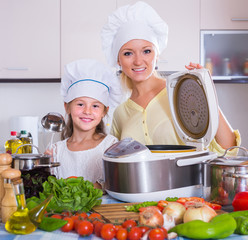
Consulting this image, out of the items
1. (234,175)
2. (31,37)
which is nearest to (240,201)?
(234,175)

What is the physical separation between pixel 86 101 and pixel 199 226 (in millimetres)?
829

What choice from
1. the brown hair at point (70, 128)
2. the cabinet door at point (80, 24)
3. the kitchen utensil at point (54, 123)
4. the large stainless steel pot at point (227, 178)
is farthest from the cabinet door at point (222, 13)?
the large stainless steel pot at point (227, 178)

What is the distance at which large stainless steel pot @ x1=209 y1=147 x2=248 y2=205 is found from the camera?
3.03 ft

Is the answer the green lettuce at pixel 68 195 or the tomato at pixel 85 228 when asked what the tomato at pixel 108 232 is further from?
the green lettuce at pixel 68 195

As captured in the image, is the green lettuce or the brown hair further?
the brown hair

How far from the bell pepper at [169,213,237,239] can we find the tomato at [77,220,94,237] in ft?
0.62

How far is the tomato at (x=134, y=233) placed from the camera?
725mm

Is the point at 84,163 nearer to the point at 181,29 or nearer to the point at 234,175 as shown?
the point at 234,175

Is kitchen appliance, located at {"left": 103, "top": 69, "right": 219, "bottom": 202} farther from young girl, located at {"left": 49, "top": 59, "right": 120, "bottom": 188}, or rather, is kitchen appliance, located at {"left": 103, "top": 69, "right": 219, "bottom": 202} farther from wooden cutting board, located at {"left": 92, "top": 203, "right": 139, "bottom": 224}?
young girl, located at {"left": 49, "top": 59, "right": 120, "bottom": 188}

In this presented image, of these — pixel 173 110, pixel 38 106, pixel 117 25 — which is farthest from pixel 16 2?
pixel 173 110

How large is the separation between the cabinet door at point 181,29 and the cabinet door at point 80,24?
374 mm

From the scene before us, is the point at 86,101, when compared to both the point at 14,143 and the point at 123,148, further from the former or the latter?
the point at 14,143

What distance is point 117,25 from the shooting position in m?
1.64

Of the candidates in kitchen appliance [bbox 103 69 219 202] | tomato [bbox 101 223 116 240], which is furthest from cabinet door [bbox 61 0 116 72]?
tomato [bbox 101 223 116 240]
